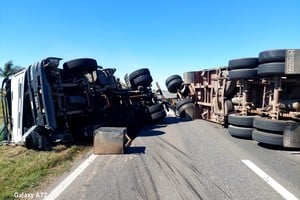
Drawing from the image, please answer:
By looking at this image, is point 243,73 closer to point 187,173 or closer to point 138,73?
point 187,173

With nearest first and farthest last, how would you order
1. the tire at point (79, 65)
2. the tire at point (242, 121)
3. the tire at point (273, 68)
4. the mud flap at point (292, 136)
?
the mud flap at point (292, 136), the tire at point (273, 68), the tire at point (242, 121), the tire at point (79, 65)

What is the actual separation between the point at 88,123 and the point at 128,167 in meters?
4.10

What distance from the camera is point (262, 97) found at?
9164 millimetres

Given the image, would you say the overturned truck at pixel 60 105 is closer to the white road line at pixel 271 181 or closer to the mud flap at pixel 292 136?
the white road line at pixel 271 181

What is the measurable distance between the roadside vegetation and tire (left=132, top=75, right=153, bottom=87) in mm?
6092

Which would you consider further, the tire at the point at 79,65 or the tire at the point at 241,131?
the tire at the point at 79,65

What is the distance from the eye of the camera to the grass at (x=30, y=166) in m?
4.80

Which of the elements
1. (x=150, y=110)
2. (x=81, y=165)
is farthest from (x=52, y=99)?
(x=150, y=110)

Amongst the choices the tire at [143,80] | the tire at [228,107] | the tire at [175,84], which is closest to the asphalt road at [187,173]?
the tire at [228,107]

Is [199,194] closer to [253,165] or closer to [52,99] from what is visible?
[253,165]

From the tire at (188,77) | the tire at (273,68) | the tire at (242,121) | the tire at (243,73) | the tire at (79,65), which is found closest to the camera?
the tire at (273,68)

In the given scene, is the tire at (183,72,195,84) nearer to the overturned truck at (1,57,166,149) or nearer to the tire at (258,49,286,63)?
the overturned truck at (1,57,166,149)

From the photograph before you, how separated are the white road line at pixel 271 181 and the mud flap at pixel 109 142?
2.63m

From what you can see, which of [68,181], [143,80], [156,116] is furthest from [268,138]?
[143,80]
